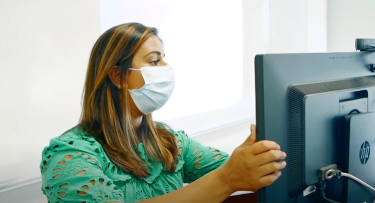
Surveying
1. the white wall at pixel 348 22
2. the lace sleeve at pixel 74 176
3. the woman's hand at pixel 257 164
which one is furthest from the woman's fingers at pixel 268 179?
the white wall at pixel 348 22

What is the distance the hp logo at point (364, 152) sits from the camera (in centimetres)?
74

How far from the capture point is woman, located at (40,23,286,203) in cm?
85

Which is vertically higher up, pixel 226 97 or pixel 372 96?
pixel 372 96

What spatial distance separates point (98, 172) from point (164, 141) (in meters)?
0.41

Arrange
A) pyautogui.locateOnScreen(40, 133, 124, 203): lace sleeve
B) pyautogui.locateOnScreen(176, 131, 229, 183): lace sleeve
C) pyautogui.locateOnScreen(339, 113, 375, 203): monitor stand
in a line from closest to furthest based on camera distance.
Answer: pyautogui.locateOnScreen(339, 113, 375, 203): monitor stand
pyautogui.locateOnScreen(40, 133, 124, 203): lace sleeve
pyautogui.locateOnScreen(176, 131, 229, 183): lace sleeve

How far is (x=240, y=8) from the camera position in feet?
7.38

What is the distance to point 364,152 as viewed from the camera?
2.47ft

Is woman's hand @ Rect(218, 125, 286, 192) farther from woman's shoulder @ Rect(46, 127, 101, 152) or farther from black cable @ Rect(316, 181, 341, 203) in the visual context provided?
woman's shoulder @ Rect(46, 127, 101, 152)

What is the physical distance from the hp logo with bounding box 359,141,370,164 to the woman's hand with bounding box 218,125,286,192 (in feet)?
0.72

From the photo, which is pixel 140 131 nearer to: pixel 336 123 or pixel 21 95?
pixel 21 95

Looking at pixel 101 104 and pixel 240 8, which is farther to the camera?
pixel 240 8

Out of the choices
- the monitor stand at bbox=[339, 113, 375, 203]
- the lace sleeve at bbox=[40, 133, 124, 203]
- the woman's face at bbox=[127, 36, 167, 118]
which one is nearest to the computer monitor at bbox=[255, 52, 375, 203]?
the monitor stand at bbox=[339, 113, 375, 203]

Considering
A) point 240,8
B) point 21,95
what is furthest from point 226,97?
point 21,95

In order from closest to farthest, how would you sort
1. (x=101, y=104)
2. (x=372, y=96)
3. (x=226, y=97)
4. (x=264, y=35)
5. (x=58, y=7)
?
(x=372, y=96) < (x=101, y=104) < (x=58, y=7) < (x=226, y=97) < (x=264, y=35)
